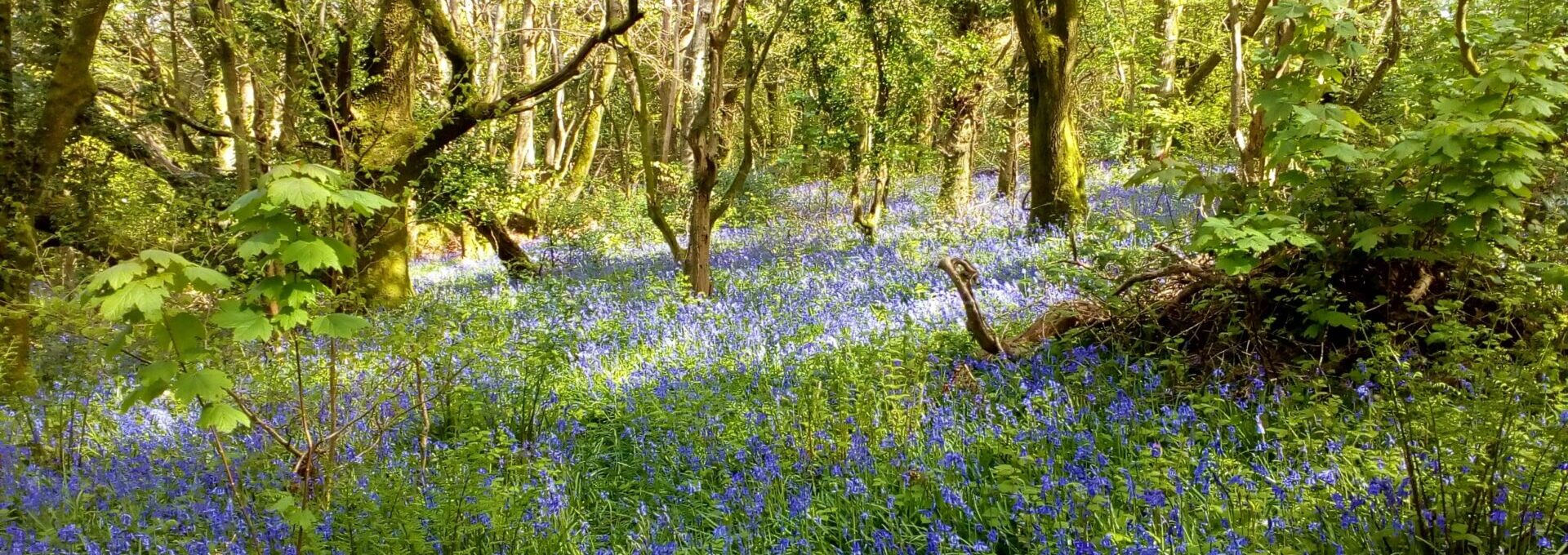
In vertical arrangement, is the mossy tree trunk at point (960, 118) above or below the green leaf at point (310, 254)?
above

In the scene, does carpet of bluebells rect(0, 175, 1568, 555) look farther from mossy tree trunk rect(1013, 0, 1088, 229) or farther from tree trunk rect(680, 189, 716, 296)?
mossy tree trunk rect(1013, 0, 1088, 229)

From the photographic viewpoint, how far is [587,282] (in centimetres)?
991

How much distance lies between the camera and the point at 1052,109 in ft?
29.6

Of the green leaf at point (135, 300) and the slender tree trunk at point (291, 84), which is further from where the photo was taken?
the slender tree trunk at point (291, 84)

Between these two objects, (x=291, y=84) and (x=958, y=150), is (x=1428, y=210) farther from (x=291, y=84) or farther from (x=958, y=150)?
(x=958, y=150)

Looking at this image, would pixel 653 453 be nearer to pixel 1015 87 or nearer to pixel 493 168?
pixel 493 168

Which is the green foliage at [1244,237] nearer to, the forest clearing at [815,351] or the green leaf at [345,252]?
the forest clearing at [815,351]

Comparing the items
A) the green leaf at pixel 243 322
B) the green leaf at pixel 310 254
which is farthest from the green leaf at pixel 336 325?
the green leaf at pixel 310 254

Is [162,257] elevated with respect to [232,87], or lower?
lower

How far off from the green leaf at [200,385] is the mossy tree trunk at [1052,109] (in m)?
8.15

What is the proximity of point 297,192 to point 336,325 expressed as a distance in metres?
0.51

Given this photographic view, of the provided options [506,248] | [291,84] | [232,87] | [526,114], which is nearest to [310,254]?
[232,87]

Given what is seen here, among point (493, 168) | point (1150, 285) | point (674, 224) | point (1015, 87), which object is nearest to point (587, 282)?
point (493, 168)

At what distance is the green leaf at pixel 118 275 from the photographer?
5.75ft
